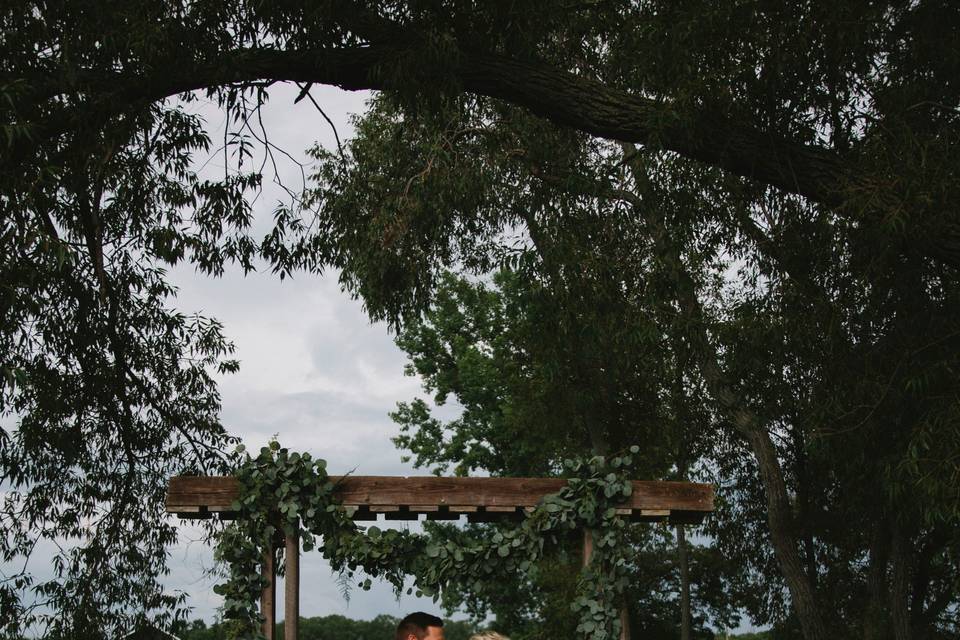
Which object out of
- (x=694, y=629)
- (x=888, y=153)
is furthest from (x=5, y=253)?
(x=694, y=629)

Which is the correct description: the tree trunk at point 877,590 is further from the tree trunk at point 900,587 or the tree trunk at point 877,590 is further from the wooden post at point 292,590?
the wooden post at point 292,590

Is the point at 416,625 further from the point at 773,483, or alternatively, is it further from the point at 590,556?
the point at 773,483

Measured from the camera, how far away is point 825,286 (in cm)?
1003

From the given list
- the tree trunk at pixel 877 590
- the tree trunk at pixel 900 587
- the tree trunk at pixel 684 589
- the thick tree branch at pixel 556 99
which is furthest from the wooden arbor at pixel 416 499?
the tree trunk at pixel 684 589

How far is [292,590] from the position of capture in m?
7.24

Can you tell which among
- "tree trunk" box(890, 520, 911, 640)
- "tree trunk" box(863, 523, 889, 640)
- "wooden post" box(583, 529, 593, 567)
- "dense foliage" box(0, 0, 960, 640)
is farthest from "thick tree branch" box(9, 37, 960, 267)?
"tree trunk" box(863, 523, 889, 640)

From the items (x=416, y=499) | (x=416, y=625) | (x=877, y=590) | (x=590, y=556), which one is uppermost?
(x=416, y=499)

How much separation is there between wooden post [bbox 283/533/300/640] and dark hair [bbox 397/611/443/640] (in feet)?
4.73

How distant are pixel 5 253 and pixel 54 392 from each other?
2.98 meters

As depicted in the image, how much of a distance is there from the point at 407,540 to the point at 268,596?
3.18 ft

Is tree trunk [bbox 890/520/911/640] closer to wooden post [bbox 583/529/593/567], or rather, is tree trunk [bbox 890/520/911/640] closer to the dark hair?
wooden post [bbox 583/529/593/567]

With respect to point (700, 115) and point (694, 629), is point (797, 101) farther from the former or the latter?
point (694, 629)

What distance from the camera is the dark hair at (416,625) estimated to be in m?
5.96

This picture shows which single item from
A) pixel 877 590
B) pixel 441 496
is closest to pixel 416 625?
pixel 441 496
